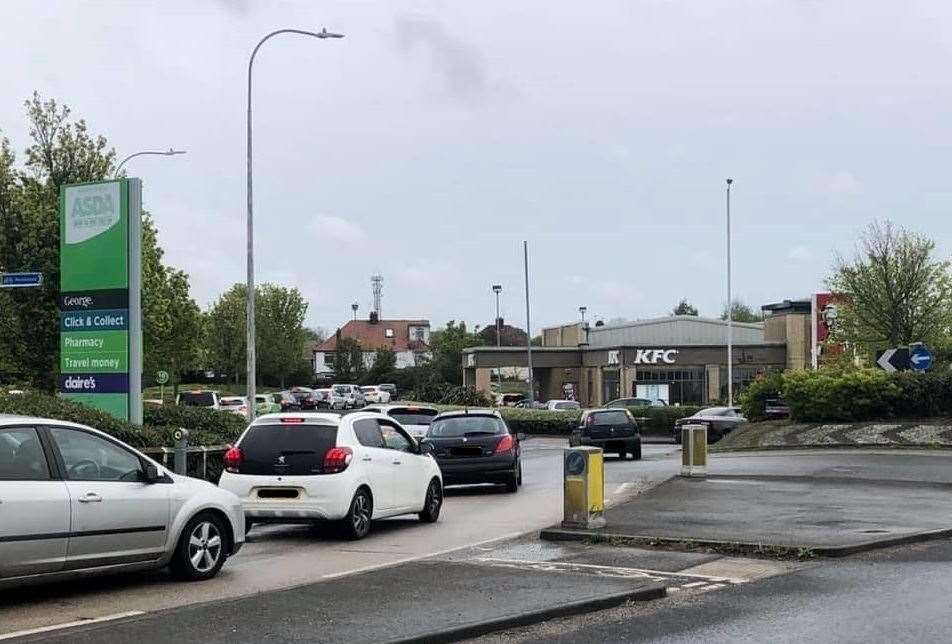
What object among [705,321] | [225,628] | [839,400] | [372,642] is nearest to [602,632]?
[372,642]

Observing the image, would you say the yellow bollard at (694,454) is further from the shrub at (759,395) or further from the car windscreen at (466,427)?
the shrub at (759,395)

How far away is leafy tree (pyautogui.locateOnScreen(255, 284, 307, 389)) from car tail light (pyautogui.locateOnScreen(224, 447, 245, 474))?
82.5 m

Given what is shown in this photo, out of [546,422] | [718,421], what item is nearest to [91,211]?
[718,421]

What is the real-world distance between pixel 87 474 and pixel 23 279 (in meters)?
12.0

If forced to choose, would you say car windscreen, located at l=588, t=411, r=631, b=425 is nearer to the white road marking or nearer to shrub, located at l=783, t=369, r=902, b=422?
shrub, located at l=783, t=369, r=902, b=422

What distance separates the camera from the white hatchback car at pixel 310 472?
13.2 metres

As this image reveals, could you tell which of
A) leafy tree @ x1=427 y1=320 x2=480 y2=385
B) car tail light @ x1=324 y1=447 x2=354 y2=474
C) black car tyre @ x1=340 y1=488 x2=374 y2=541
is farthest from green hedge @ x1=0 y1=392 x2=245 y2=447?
leafy tree @ x1=427 y1=320 x2=480 y2=385

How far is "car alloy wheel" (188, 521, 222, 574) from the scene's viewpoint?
10188 millimetres

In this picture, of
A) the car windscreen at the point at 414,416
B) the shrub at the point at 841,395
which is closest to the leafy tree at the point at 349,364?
the shrub at the point at 841,395

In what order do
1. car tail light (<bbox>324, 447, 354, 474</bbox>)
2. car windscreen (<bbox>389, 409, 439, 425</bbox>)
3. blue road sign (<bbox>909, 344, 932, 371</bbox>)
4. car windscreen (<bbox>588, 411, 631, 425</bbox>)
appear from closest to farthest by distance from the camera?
car tail light (<bbox>324, 447, 354, 474</bbox>), car windscreen (<bbox>389, 409, 439, 425</bbox>), blue road sign (<bbox>909, 344, 932, 371</bbox>), car windscreen (<bbox>588, 411, 631, 425</bbox>)

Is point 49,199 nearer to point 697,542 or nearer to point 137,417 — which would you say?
point 137,417

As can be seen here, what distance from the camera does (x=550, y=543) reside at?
12.8 metres

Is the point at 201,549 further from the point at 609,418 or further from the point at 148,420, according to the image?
the point at 609,418

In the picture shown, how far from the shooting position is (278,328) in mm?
97000
